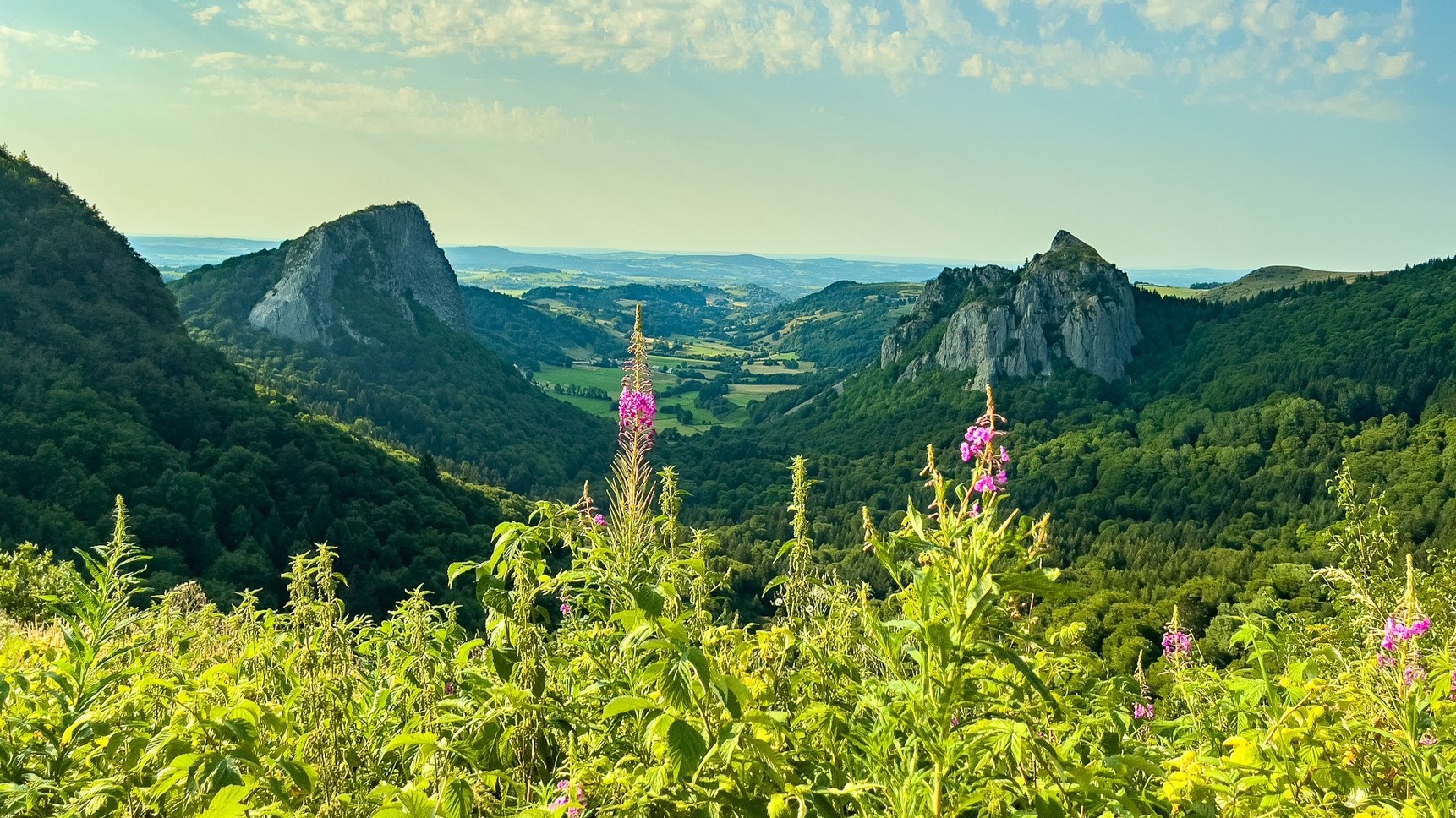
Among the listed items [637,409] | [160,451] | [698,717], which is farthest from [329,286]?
[698,717]

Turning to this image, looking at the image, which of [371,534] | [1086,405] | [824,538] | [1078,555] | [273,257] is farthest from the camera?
[273,257]

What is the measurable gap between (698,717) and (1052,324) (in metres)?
195

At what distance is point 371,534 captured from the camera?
58.4 metres

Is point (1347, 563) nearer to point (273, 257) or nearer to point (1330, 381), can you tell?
point (1330, 381)

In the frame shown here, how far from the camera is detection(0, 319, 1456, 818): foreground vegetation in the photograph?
3.11 m

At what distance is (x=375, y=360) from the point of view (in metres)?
167

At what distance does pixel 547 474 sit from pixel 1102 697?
134948 millimetres

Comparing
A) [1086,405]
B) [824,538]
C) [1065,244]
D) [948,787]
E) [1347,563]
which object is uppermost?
[1065,244]

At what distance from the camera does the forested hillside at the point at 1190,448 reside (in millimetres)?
84438

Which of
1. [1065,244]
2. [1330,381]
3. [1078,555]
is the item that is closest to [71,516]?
[1078,555]

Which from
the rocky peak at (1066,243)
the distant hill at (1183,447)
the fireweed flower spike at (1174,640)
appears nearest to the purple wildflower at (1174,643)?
the fireweed flower spike at (1174,640)

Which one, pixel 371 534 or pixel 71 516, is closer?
pixel 71 516

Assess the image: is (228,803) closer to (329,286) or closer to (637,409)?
(637,409)

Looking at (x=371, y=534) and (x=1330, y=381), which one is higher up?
(x=1330, y=381)
